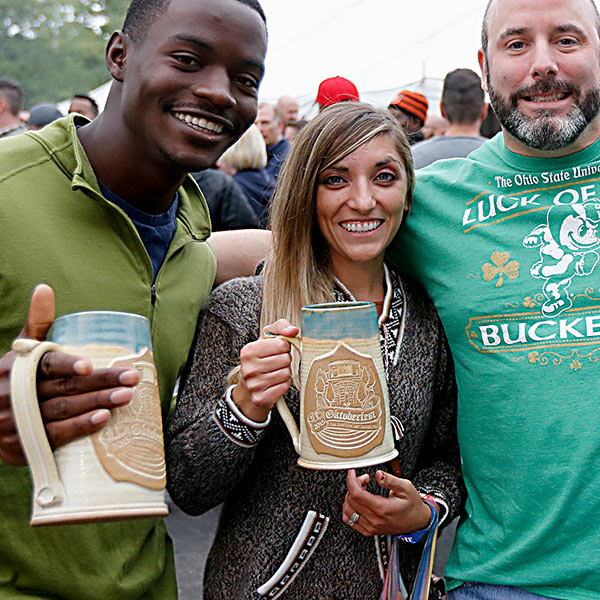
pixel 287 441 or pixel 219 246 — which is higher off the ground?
pixel 219 246

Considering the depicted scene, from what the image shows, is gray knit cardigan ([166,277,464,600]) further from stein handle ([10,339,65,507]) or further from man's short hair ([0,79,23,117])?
man's short hair ([0,79,23,117])

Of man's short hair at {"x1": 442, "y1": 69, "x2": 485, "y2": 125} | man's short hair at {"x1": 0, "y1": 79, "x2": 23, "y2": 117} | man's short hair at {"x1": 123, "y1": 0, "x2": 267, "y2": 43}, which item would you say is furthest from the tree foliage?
man's short hair at {"x1": 123, "y1": 0, "x2": 267, "y2": 43}

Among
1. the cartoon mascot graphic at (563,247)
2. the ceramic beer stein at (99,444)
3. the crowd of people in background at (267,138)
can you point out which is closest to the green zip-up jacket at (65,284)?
the ceramic beer stein at (99,444)

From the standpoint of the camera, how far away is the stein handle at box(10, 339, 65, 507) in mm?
1188

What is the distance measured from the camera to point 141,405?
1.32 metres

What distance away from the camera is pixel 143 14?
180 cm

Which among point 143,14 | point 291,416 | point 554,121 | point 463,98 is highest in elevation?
point 143,14

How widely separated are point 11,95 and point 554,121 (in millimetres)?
6366

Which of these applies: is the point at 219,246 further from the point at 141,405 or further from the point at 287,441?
the point at 141,405

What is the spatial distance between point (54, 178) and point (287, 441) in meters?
0.88

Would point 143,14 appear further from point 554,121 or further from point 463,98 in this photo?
point 463,98

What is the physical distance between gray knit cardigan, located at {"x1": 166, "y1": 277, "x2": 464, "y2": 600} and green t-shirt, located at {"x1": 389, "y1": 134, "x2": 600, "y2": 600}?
0.44 feet

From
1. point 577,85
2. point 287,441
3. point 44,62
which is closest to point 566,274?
point 577,85

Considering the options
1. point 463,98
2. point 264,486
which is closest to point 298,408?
Result: point 264,486
